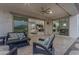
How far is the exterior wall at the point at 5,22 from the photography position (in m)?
2.58

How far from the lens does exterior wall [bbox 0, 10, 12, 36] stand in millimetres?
2576

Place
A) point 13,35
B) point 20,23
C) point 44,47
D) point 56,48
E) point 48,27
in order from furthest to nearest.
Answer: point 56,48 → point 48,27 → point 13,35 → point 20,23 → point 44,47

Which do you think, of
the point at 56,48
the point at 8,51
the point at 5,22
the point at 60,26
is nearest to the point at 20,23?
the point at 5,22

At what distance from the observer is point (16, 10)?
2.65m

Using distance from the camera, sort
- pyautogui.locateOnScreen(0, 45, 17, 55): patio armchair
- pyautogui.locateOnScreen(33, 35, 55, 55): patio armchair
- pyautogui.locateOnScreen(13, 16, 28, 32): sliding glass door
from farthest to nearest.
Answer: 1. pyautogui.locateOnScreen(13, 16, 28, 32): sliding glass door
2. pyautogui.locateOnScreen(33, 35, 55, 55): patio armchair
3. pyautogui.locateOnScreen(0, 45, 17, 55): patio armchair

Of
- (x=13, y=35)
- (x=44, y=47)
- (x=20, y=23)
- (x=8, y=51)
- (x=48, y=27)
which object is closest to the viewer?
(x=8, y=51)

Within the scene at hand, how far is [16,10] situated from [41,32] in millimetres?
911

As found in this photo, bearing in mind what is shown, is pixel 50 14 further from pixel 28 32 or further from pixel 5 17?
pixel 5 17

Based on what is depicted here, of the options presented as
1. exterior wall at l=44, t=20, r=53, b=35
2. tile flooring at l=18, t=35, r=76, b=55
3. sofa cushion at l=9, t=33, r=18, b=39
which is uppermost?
exterior wall at l=44, t=20, r=53, b=35

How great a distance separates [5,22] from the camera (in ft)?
8.68

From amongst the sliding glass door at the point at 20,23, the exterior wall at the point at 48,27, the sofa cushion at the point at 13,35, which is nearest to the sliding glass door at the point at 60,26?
the exterior wall at the point at 48,27

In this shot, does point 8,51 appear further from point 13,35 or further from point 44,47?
point 44,47

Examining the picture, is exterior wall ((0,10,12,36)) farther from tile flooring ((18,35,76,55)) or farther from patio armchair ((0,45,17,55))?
A: tile flooring ((18,35,76,55))

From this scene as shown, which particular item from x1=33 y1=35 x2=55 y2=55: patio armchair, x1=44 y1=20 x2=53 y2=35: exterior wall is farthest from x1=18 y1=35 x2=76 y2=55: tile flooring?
x1=44 y1=20 x2=53 y2=35: exterior wall
